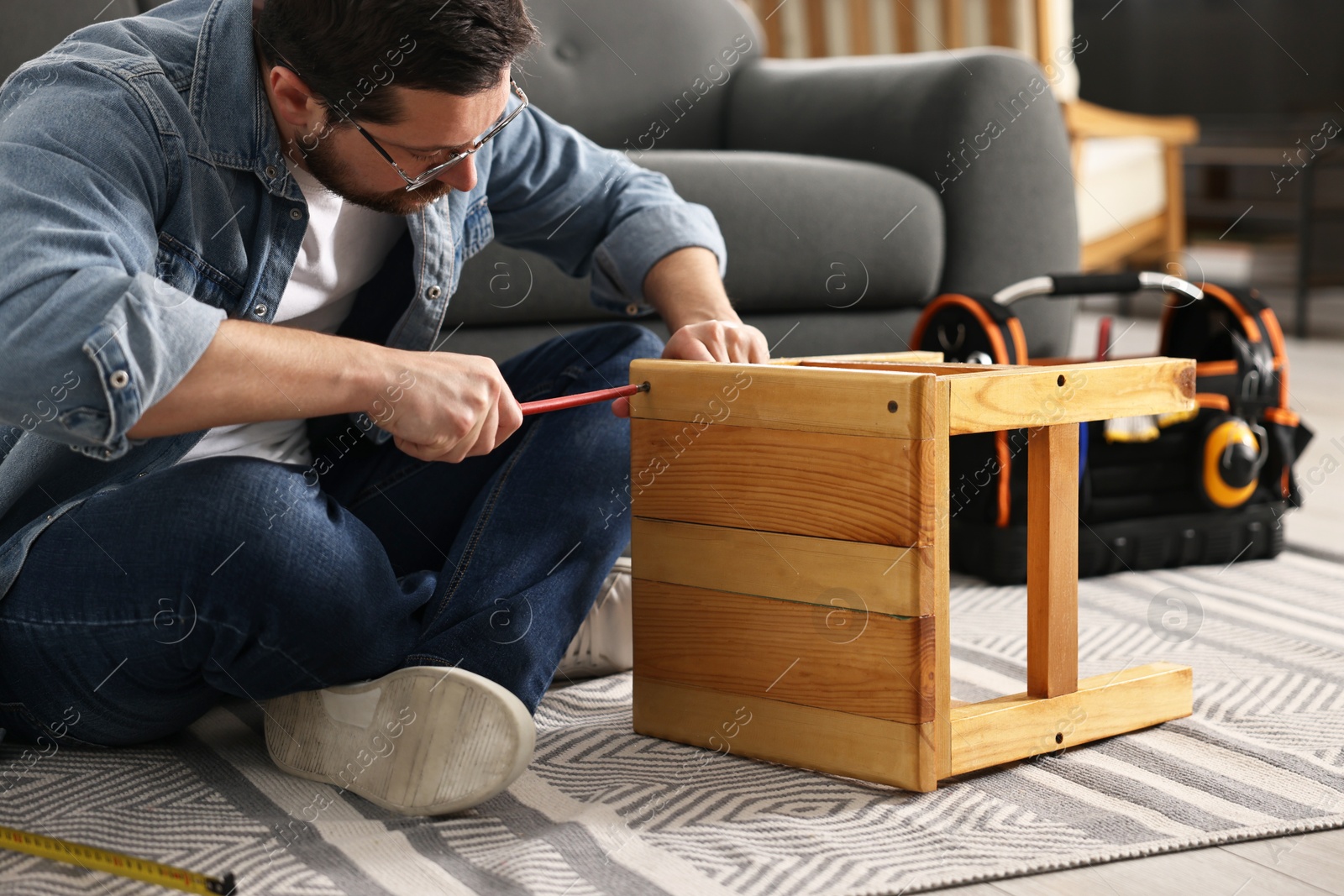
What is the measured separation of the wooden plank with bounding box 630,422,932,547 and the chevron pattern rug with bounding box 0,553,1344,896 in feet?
0.53

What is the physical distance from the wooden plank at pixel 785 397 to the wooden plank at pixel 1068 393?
3 cm

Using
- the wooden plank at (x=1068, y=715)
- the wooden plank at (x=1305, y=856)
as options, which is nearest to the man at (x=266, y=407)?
the wooden plank at (x=1068, y=715)

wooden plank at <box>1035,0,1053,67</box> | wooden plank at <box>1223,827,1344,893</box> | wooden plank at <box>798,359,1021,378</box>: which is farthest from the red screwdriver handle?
wooden plank at <box>1035,0,1053,67</box>

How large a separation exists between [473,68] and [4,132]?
25 cm

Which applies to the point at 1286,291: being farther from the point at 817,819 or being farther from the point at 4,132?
the point at 4,132

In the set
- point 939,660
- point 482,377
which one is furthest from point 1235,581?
point 482,377

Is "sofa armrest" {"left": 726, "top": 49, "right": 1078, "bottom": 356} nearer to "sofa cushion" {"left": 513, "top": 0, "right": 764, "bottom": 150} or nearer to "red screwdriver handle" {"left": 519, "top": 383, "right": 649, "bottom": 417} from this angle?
"sofa cushion" {"left": 513, "top": 0, "right": 764, "bottom": 150}

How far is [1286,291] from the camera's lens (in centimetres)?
387

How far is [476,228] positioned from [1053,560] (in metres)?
0.50

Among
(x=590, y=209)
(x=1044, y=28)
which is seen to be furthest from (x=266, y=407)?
(x=1044, y=28)

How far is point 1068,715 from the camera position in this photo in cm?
84

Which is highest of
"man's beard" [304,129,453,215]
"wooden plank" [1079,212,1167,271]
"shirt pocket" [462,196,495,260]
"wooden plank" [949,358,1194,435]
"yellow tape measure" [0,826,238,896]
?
"man's beard" [304,129,453,215]

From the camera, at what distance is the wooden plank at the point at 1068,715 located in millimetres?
784

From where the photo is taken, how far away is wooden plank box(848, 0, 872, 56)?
3156 mm
